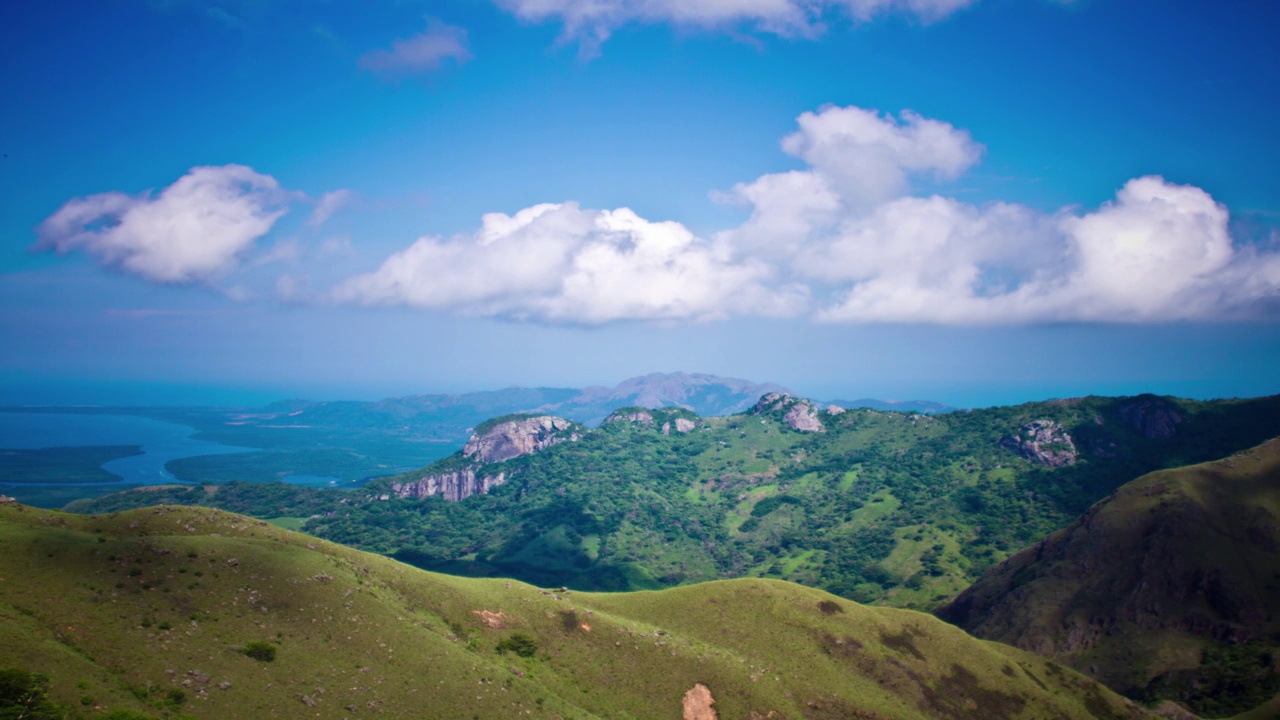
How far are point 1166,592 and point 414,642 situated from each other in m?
144

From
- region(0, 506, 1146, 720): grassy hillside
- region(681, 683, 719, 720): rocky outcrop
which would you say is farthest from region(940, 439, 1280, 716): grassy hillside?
region(681, 683, 719, 720): rocky outcrop

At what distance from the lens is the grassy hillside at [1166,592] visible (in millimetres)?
107375

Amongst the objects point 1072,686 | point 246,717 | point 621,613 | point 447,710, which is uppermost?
point 246,717

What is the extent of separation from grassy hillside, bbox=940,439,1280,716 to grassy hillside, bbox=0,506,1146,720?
3285 cm

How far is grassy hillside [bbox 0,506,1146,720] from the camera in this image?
46.8 m

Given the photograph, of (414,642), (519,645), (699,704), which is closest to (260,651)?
(414,642)

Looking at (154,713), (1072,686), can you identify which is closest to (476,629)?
(154,713)

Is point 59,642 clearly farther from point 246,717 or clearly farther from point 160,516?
point 160,516

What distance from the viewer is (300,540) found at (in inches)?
3019

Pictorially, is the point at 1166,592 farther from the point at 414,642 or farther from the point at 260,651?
the point at 260,651

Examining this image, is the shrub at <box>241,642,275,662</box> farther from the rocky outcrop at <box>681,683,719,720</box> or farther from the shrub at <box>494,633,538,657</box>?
the rocky outcrop at <box>681,683,719,720</box>

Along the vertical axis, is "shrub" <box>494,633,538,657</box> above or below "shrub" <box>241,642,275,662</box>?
below

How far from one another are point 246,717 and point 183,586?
61.5 ft

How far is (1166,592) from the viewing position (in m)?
122
